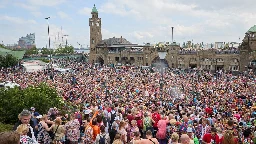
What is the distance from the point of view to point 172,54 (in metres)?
66.6

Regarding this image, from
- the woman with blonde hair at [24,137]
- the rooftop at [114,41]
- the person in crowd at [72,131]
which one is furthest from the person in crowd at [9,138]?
the rooftop at [114,41]

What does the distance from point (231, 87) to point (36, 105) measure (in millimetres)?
23065

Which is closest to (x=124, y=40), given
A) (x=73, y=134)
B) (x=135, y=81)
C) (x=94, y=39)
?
(x=94, y=39)

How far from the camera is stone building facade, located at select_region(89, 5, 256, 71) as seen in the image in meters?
55.8

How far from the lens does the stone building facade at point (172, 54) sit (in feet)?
183

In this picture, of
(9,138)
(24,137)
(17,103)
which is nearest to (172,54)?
(17,103)

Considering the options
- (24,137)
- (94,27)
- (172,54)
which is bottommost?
(24,137)

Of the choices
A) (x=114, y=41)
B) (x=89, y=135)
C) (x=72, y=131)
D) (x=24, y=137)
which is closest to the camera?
(x=24, y=137)

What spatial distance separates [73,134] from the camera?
949 cm

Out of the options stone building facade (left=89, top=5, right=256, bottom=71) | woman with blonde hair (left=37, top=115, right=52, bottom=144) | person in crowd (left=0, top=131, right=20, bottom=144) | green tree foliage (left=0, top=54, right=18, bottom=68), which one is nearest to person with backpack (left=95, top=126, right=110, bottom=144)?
woman with blonde hair (left=37, top=115, right=52, bottom=144)

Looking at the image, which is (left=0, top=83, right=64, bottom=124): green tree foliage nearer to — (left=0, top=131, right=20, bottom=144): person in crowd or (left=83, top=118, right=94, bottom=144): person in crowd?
(left=83, top=118, right=94, bottom=144): person in crowd

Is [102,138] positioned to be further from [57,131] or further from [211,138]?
[211,138]

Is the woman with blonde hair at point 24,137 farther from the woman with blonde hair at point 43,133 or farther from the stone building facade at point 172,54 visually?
the stone building facade at point 172,54

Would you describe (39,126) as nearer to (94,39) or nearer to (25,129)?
(25,129)
